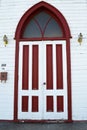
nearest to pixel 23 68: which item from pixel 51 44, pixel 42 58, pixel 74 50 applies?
pixel 42 58

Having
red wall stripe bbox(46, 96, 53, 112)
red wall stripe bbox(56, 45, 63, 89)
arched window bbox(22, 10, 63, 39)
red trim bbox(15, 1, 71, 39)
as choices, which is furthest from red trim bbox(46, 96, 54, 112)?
red trim bbox(15, 1, 71, 39)

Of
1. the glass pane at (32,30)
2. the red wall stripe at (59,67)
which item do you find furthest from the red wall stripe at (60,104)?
the glass pane at (32,30)

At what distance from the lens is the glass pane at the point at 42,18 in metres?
7.98

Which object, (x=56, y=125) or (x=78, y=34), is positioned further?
(x=78, y=34)

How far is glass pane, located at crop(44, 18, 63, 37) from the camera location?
25.8ft

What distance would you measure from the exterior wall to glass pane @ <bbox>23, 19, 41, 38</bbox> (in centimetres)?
43

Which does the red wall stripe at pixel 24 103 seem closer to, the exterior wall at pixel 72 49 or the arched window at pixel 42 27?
the exterior wall at pixel 72 49

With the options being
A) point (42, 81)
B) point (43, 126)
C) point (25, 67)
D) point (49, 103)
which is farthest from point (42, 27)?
point (43, 126)

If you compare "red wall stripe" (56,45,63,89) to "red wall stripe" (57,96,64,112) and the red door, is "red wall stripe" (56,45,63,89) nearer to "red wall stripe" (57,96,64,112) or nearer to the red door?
the red door

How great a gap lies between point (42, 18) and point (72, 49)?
1.54 metres

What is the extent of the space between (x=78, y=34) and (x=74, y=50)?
0.55 metres

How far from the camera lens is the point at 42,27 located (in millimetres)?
7973

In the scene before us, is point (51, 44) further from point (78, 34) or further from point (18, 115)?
point (18, 115)

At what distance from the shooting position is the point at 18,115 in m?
7.50
